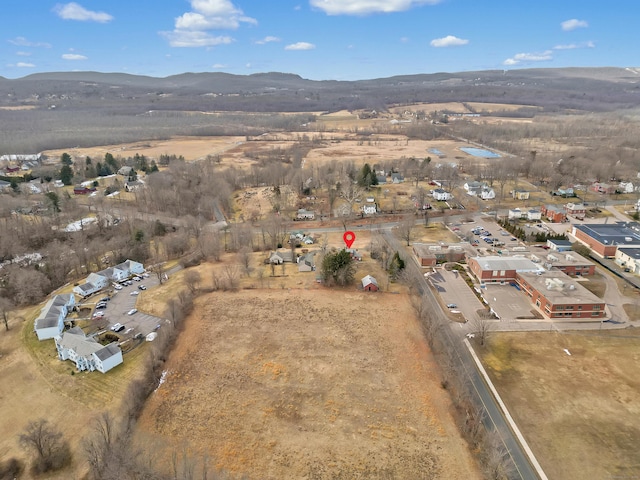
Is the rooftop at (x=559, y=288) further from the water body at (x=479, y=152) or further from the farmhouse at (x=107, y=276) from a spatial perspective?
the water body at (x=479, y=152)

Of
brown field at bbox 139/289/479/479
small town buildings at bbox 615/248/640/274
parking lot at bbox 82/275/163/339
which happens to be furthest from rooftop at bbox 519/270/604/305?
parking lot at bbox 82/275/163/339

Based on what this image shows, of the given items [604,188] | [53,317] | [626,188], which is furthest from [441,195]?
[53,317]

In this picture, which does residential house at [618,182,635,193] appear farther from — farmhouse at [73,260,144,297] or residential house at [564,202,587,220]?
farmhouse at [73,260,144,297]

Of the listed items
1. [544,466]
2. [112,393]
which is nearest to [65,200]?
[112,393]

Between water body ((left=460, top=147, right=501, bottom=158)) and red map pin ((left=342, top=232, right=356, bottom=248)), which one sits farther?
water body ((left=460, top=147, right=501, bottom=158))

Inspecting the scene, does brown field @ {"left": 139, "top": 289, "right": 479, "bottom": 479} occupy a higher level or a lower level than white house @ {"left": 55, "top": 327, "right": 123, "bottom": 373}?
lower

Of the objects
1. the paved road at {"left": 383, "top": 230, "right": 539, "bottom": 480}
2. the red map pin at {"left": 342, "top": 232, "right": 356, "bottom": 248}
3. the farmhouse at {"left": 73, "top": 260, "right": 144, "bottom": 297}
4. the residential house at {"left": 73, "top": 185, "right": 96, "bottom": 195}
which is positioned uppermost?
the residential house at {"left": 73, "top": 185, "right": 96, "bottom": 195}

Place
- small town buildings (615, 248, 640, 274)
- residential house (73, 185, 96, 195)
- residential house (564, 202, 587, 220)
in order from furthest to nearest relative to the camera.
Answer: residential house (73, 185, 96, 195), residential house (564, 202, 587, 220), small town buildings (615, 248, 640, 274)

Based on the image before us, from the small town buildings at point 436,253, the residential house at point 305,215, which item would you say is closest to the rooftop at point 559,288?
the small town buildings at point 436,253
